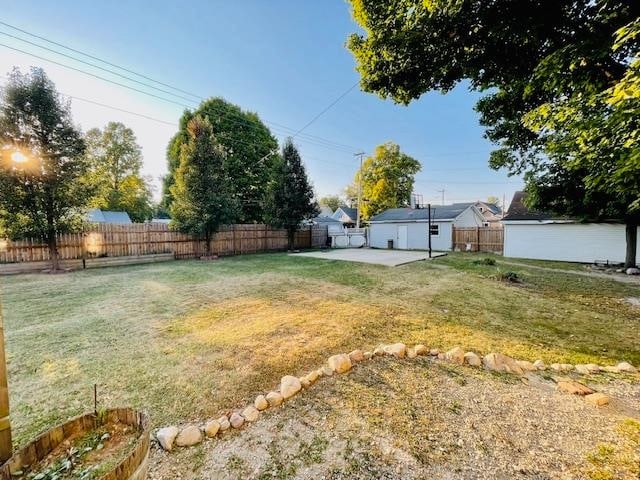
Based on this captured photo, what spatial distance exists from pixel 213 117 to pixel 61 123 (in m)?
11.0

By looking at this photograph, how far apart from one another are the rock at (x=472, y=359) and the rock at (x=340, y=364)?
4.24 ft

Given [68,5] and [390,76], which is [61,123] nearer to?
[68,5]

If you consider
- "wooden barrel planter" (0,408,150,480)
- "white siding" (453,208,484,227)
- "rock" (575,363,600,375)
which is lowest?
"rock" (575,363,600,375)

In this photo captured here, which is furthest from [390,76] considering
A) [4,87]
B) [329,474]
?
[4,87]

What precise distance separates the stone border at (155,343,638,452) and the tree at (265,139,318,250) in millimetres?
12984

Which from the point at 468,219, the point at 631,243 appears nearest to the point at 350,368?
the point at 631,243

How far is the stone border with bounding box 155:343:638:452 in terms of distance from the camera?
1.86 m

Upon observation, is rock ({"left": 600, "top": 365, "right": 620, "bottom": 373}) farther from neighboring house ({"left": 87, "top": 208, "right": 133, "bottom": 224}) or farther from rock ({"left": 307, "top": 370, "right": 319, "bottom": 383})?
neighboring house ({"left": 87, "top": 208, "right": 133, "bottom": 224})

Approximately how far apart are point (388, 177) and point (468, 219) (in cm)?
1114

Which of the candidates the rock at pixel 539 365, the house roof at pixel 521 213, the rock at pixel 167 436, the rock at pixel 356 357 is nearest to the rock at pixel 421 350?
the rock at pixel 356 357

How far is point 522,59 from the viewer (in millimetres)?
4633

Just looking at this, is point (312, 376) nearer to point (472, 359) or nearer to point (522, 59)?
point (472, 359)

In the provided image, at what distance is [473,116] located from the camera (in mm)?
7438

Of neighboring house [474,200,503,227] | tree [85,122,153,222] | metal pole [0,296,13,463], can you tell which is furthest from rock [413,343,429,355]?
tree [85,122,153,222]
